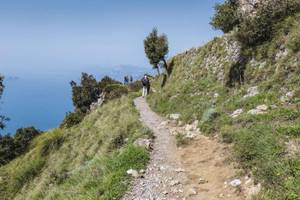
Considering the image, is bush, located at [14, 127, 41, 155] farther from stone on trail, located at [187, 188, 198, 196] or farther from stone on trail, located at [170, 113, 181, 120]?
stone on trail, located at [187, 188, 198, 196]

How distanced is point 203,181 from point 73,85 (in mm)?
84390

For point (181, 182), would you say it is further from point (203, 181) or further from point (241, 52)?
point (241, 52)

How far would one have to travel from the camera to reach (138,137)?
18.7 meters

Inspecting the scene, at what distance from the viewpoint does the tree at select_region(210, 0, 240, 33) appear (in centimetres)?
3498

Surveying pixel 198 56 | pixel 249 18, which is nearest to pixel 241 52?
pixel 249 18

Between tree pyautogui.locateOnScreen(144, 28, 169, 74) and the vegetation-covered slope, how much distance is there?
2153cm

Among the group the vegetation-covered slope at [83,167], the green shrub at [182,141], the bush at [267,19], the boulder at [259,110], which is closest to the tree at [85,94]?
the vegetation-covered slope at [83,167]

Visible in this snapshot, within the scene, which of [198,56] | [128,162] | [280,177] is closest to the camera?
[280,177]

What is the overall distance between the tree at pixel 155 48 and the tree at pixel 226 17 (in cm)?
1663

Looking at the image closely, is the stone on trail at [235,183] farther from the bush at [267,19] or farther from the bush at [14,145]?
the bush at [14,145]

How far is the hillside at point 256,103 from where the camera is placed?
10.6m

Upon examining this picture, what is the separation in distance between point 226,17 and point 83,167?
24.9 m

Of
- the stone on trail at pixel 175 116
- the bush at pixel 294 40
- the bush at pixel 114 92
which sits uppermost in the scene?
the bush at pixel 294 40

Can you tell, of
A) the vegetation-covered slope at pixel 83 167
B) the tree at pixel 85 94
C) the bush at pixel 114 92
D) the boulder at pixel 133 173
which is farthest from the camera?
the tree at pixel 85 94
